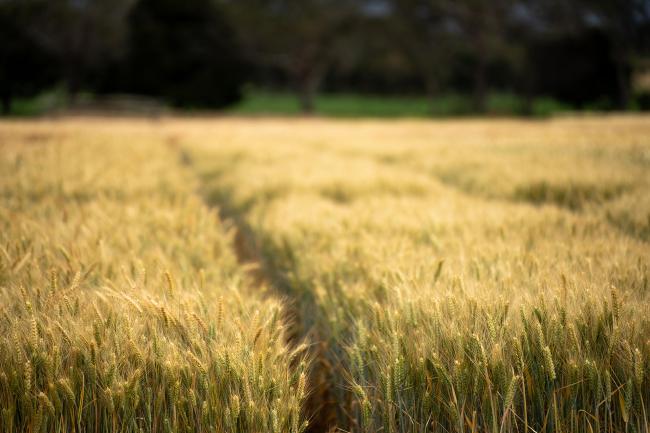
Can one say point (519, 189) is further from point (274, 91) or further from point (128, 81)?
point (274, 91)

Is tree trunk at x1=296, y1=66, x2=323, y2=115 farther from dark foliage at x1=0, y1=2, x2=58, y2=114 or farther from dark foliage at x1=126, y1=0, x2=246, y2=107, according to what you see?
dark foliage at x1=0, y1=2, x2=58, y2=114

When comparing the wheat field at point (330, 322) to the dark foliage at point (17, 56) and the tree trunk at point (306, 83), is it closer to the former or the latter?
the dark foliage at point (17, 56)

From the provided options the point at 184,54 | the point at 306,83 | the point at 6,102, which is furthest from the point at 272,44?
the point at 6,102

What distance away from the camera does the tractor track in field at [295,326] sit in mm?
1696

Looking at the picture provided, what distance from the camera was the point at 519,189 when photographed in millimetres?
4297

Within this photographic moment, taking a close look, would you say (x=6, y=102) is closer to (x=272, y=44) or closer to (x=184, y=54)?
(x=184, y=54)

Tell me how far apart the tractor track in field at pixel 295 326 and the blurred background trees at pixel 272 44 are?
30.9 m

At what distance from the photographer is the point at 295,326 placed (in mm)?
2188

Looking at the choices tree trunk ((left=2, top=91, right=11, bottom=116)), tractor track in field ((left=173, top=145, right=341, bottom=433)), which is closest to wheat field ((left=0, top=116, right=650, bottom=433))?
tractor track in field ((left=173, top=145, right=341, bottom=433))

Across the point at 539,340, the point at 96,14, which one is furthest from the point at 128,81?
the point at 539,340

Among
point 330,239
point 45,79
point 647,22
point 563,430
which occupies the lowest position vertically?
point 563,430

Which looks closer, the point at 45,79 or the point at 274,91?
the point at 45,79

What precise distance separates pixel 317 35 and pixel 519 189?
32.2 meters

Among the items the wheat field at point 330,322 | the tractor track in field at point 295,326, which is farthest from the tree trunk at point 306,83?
the wheat field at point 330,322
